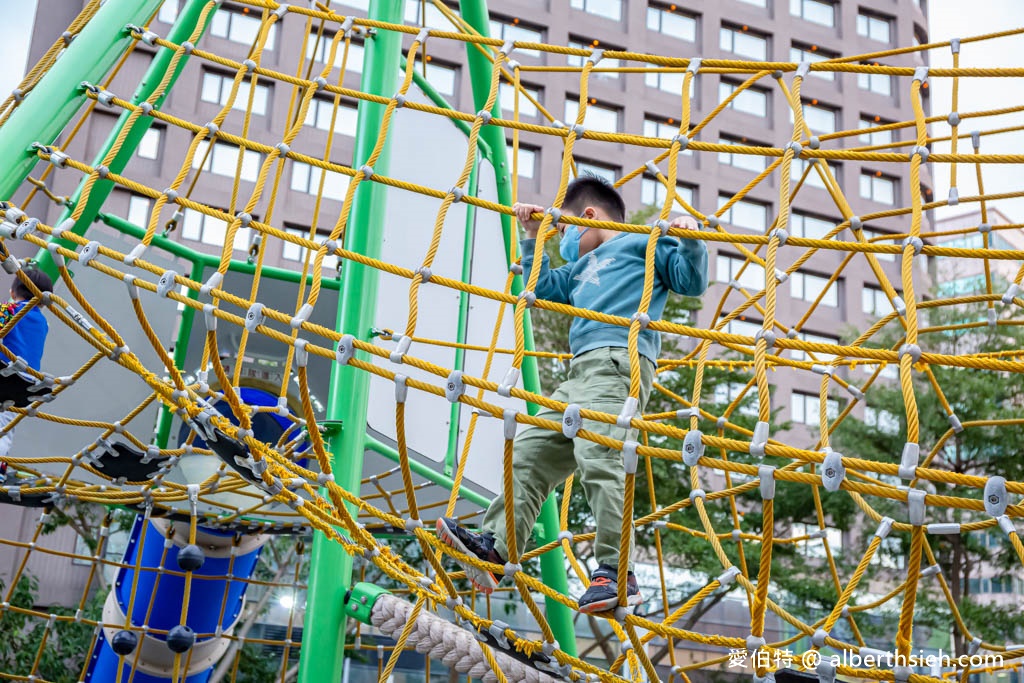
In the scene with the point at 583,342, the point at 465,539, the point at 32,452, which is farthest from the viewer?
the point at 32,452

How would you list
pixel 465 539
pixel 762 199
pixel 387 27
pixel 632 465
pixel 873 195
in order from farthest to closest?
1. pixel 873 195
2. pixel 762 199
3. pixel 387 27
4. pixel 465 539
5. pixel 632 465

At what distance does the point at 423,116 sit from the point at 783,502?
29.0ft

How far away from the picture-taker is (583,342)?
2.20m

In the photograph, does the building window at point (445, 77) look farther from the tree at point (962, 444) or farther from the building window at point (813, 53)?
the tree at point (962, 444)

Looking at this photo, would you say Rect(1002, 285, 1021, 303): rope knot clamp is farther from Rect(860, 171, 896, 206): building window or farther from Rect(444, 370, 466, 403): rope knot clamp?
Rect(860, 171, 896, 206): building window

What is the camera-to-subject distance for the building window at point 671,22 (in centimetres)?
2038

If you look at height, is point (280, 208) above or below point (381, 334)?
above

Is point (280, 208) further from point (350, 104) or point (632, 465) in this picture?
point (632, 465)

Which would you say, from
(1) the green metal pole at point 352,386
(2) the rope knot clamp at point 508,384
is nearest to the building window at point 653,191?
(1) the green metal pole at point 352,386

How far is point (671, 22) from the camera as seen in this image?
20.6 m

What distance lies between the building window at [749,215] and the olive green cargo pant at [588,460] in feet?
58.3

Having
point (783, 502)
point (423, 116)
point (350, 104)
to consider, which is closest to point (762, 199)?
point (350, 104)

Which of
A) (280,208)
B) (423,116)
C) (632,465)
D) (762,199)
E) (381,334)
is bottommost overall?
(632,465)

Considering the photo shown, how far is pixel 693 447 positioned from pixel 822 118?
21634 mm
